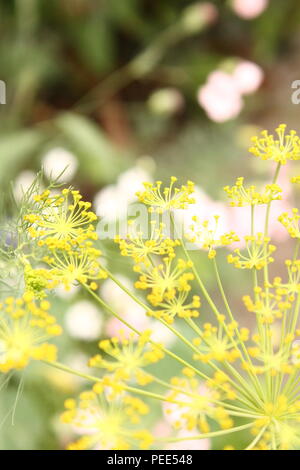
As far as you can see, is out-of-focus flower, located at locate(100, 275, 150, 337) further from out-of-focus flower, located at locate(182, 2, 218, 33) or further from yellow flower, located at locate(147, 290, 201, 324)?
out-of-focus flower, located at locate(182, 2, 218, 33)

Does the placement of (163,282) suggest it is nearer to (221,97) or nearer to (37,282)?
(37,282)

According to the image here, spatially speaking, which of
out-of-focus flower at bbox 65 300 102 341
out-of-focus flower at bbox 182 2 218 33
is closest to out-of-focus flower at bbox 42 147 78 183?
out-of-focus flower at bbox 65 300 102 341

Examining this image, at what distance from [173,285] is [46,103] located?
49.0 inches

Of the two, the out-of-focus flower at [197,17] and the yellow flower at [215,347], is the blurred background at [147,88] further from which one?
the yellow flower at [215,347]

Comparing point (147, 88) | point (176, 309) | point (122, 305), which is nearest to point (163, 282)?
point (176, 309)

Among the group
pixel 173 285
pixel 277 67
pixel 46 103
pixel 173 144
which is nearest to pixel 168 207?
pixel 173 285

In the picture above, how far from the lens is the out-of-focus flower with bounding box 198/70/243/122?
1.17 m

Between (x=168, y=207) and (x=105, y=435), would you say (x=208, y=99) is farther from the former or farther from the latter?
(x=105, y=435)

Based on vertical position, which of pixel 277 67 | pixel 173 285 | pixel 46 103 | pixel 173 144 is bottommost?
pixel 173 285

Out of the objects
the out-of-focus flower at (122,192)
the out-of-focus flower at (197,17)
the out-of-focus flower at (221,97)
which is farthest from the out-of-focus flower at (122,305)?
the out-of-focus flower at (197,17)

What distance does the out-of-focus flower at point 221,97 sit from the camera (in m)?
1.17

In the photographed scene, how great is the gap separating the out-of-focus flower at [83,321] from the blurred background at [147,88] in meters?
0.23

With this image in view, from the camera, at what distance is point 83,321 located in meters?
0.93
